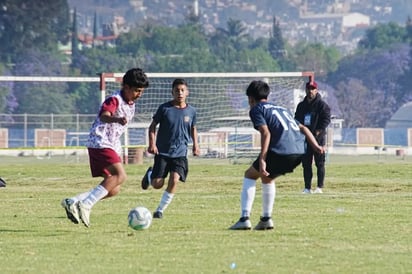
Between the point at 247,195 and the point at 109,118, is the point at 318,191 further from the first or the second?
the point at 109,118

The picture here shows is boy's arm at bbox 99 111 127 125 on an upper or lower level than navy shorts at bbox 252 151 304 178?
upper

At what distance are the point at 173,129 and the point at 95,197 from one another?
2.59 meters

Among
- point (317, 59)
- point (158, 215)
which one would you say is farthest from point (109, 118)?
point (317, 59)

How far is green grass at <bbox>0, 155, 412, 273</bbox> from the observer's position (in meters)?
13.0

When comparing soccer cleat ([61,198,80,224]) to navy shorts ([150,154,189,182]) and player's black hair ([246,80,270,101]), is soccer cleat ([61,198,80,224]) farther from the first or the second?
navy shorts ([150,154,189,182])

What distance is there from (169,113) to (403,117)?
98.0 m

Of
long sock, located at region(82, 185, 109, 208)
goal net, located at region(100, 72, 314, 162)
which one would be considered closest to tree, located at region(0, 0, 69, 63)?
goal net, located at region(100, 72, 314, 162)

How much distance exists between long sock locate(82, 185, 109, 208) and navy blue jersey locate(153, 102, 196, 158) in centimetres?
234

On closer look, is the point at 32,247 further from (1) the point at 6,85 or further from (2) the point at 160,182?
(1) the point at 6,85

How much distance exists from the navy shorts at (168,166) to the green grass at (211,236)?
Answer: 52 cm

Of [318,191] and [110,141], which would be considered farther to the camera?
[318,191]

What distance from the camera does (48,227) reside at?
657 inches

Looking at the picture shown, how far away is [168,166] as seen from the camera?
18.7 meters

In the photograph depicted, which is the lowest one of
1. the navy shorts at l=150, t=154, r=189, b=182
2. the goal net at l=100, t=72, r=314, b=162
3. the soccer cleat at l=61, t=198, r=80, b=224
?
the soccer cleat at l=61, t=198, r=80, b=224
